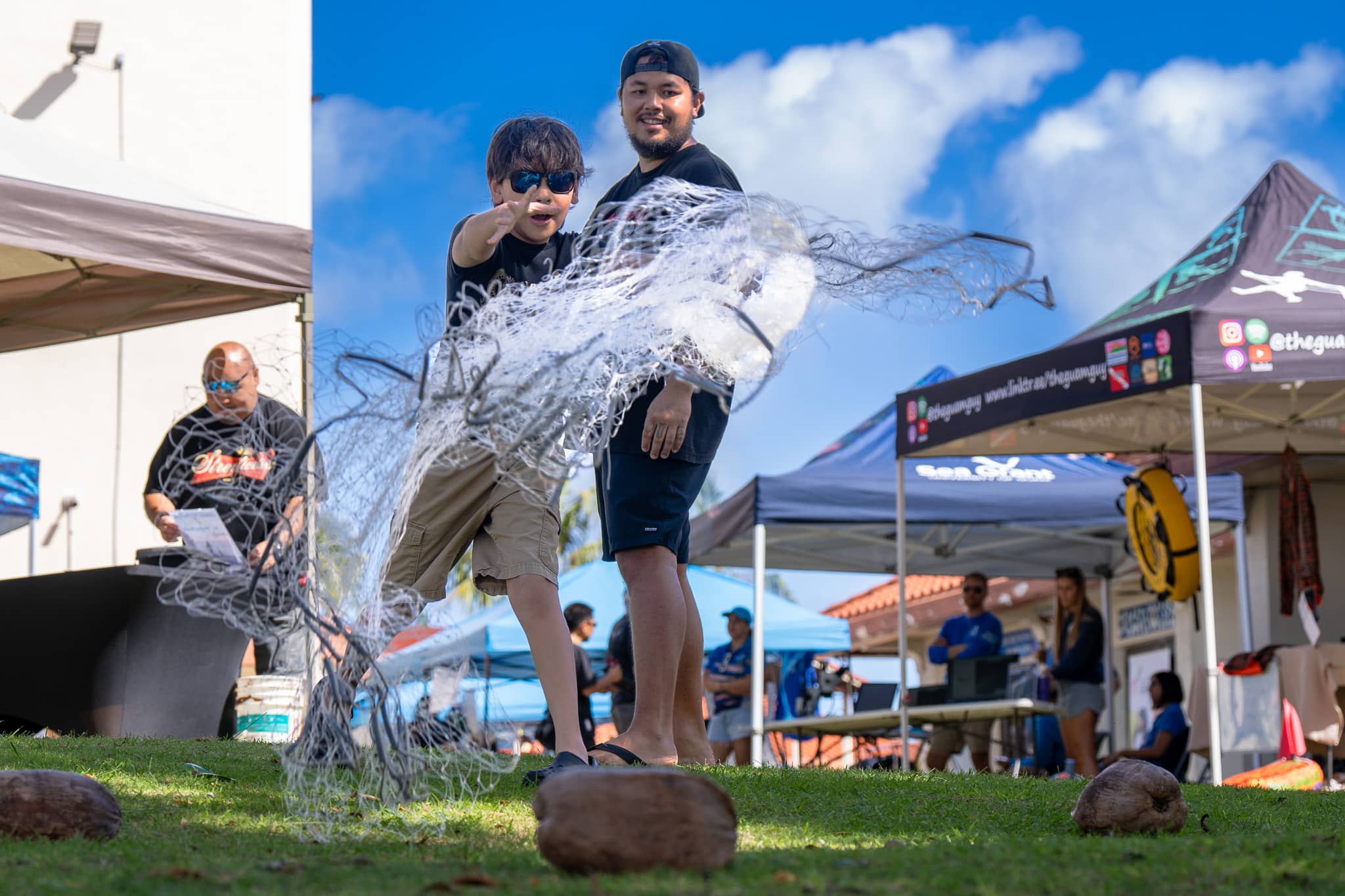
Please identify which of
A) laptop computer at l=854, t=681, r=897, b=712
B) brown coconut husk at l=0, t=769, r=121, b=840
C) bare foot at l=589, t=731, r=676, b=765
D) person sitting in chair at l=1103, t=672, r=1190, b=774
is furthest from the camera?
laptop computer at l=854, t=681, r=897, b=712

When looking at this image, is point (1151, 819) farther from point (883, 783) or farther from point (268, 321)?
point (268, 321)

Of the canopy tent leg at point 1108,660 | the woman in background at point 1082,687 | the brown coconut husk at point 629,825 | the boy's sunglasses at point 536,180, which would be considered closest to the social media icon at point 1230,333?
the woman in background at point 1082,687

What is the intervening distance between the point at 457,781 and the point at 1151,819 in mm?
1828

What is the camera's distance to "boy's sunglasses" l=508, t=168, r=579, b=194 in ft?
13.3

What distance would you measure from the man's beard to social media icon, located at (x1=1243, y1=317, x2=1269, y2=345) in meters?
4.18

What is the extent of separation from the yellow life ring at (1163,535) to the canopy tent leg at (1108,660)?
2.88ft

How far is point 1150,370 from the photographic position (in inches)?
297

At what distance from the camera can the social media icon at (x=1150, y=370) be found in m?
7.52

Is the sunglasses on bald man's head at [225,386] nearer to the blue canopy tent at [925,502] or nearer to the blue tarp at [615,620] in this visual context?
the blue canopy tent at [925,502]

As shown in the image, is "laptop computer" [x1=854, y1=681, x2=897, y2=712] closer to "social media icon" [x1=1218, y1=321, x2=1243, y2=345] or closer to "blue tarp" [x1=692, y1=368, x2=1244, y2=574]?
"blue tarp" [x1=692, y1=368, x2=1244, y2=574]

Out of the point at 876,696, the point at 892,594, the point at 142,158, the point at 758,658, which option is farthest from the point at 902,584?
the point at 892,594

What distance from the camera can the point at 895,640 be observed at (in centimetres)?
1867

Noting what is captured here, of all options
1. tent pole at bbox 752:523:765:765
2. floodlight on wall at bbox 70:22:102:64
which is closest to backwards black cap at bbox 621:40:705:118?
tent pole at bbox 752:523:765:765

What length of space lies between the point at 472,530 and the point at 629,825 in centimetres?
145
